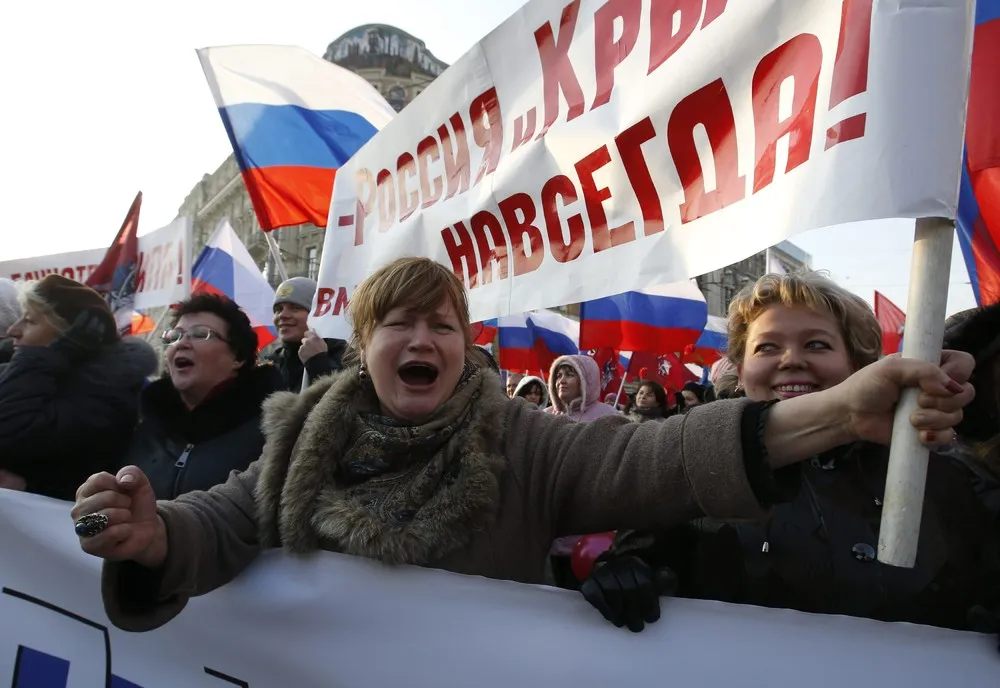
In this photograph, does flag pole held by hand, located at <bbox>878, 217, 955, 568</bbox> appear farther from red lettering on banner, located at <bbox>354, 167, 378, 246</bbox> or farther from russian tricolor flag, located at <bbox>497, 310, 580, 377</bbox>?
russian tricolor flag, located at <bbox>497, 310, 580, 377</bbox>

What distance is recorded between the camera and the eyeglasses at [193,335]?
2650 mm

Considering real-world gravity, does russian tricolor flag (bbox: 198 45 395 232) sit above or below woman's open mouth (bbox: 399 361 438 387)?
above

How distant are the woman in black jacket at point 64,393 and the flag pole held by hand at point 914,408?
7.55 feet

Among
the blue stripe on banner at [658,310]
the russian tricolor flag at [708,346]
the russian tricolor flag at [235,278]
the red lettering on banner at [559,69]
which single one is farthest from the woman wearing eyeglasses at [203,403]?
the russian tricolor flag at [708,346]

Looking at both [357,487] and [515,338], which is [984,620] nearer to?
[357,487]

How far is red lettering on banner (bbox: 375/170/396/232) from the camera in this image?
110 inches

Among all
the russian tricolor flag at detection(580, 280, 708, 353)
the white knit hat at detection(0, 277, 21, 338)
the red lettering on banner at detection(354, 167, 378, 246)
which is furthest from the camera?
the russian tricolor flag at detection(580, 280, 708, 353)

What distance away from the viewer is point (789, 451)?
1.10 metres

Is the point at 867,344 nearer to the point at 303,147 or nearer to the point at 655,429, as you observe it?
the point at 655,429

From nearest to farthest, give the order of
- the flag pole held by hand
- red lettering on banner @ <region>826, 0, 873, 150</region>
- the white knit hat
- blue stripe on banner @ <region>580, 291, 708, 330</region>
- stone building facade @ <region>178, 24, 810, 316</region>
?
1. the flag pole held by hand
2. red lettering on banner @ <region>826, 0, 873, 150</region>
3. the white knit hat
4. blue stripe on banner @ <region>580, 291, 708, 330</region>
5. stone building facade @ <region>178, 24, 810, 316</region>

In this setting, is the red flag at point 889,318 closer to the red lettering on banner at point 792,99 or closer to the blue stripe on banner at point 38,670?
the red lettering on banner at point 792,99

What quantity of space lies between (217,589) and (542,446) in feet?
2.83

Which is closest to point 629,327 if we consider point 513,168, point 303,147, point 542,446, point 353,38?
point 303,147

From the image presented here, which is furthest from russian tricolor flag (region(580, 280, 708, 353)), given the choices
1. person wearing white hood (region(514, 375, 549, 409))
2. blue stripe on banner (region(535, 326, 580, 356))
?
blue stripe on banner (region(535, 326, 580, 356))
